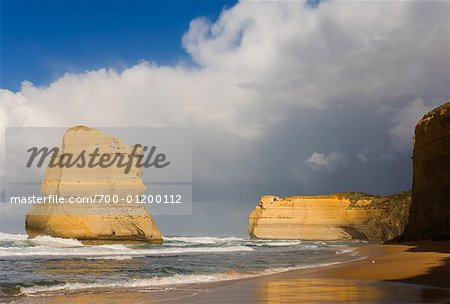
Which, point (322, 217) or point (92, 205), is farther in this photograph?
point (322, 217)

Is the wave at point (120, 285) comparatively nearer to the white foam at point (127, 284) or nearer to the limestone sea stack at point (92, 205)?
the white foam at point (127, 284)

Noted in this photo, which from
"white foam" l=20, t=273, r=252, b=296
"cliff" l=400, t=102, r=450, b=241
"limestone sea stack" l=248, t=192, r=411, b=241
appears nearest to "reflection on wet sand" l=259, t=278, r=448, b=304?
"white foam" l=20, t=273, r=252, b=296

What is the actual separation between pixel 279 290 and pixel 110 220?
35.5 metres

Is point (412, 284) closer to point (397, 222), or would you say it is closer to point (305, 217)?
point (397, 222)

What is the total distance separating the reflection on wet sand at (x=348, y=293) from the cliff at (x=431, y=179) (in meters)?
25.3

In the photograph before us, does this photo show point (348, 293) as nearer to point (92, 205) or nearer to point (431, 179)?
point (431, 179)

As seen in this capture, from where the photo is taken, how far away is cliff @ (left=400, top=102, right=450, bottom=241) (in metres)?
34.9

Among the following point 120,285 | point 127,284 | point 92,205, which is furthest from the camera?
point 92,205

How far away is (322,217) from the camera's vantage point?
315 ft

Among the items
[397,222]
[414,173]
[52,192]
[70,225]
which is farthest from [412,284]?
[397,222]

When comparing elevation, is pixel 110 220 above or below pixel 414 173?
below

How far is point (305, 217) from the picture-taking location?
3816 inches

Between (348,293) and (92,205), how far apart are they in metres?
37.2

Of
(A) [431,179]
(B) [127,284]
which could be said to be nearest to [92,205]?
(A) [431,179]
